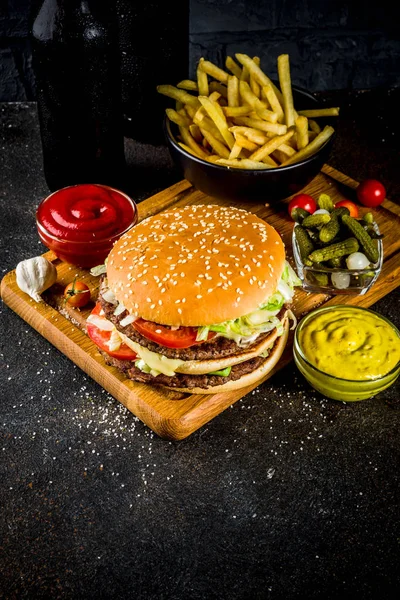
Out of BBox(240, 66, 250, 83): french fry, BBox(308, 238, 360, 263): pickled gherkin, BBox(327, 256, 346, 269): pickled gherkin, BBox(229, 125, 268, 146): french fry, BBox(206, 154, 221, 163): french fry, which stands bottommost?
BBox(327, 256, 346, 269): pickled gherkin

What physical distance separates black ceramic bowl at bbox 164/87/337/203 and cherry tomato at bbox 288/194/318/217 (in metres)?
0.06

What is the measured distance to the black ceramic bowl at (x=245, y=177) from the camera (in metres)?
3.94

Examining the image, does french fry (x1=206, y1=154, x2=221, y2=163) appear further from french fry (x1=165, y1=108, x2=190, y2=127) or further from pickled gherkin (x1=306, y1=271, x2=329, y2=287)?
pickled gherkin (x1=306, y1=271, x2=329, y2=287)

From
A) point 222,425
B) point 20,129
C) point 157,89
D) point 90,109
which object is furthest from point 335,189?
point 20,129

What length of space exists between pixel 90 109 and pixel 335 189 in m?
1.53

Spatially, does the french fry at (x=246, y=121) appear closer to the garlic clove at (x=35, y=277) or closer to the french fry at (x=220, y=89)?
the french fry at (x=220, y=89)

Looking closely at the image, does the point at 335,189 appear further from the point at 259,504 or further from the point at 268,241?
the point at 259,504

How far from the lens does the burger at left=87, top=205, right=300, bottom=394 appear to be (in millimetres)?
3104

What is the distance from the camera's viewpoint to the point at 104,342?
3.39m

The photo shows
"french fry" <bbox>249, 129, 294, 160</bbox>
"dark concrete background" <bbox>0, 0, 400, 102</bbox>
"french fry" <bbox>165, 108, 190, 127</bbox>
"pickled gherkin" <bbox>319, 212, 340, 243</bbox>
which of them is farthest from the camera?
"dark concrete background" <bbox>0, 0, 400, 102</bbox>

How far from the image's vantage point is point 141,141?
4.97 meters

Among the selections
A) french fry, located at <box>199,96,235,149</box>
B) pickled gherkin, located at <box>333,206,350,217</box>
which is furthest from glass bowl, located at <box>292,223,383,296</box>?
french fry, located at <box>199,96,235,149</box>

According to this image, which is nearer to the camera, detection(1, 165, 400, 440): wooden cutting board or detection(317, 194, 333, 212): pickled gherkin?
detection(1, 165, 400, 440): wooden cutting board

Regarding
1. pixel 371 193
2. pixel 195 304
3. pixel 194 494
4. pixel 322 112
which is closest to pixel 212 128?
pixel 322 112
